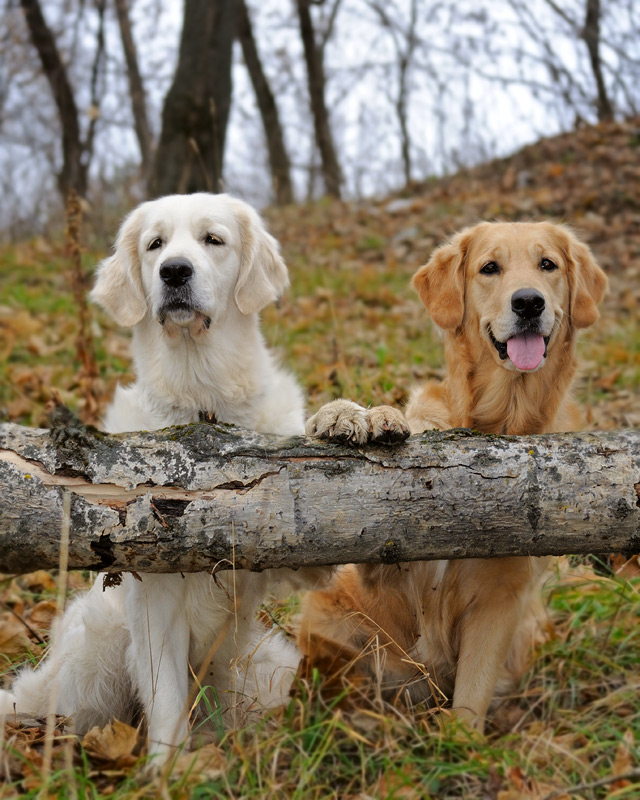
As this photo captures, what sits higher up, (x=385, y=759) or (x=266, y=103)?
(x=266, y=103)

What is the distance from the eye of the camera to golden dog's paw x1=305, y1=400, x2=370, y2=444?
219 centimetres

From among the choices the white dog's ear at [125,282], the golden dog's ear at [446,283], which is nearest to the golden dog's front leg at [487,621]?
the golden dog's ear at [446,283]

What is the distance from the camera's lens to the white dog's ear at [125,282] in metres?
2.98

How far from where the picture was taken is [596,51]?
42.5 feet

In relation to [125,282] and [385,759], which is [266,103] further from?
[385,759]

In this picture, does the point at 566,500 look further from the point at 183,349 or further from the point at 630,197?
the point at 630,197

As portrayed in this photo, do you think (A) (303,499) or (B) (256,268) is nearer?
(A) (303,499)

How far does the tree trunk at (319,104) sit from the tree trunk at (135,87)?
10.6 ft

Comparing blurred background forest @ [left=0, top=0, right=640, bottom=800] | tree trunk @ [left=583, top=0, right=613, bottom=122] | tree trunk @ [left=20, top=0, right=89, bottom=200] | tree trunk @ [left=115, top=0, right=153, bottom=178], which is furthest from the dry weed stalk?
tree trunk @ [left=583, top=0, right=613, bottom=122]

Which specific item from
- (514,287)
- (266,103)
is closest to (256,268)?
(514,287)

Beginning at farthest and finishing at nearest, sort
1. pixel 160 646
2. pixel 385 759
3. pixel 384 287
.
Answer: pixel 384 287 < pixel 160 646 < pixel 385 759

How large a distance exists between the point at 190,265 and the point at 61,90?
1050 cm

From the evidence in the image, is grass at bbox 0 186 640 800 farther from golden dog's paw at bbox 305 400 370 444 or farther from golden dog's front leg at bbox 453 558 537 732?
golden dog's paw at bbox 305 400 370 444

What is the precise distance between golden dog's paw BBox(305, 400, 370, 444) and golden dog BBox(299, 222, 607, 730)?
607 millimetres
